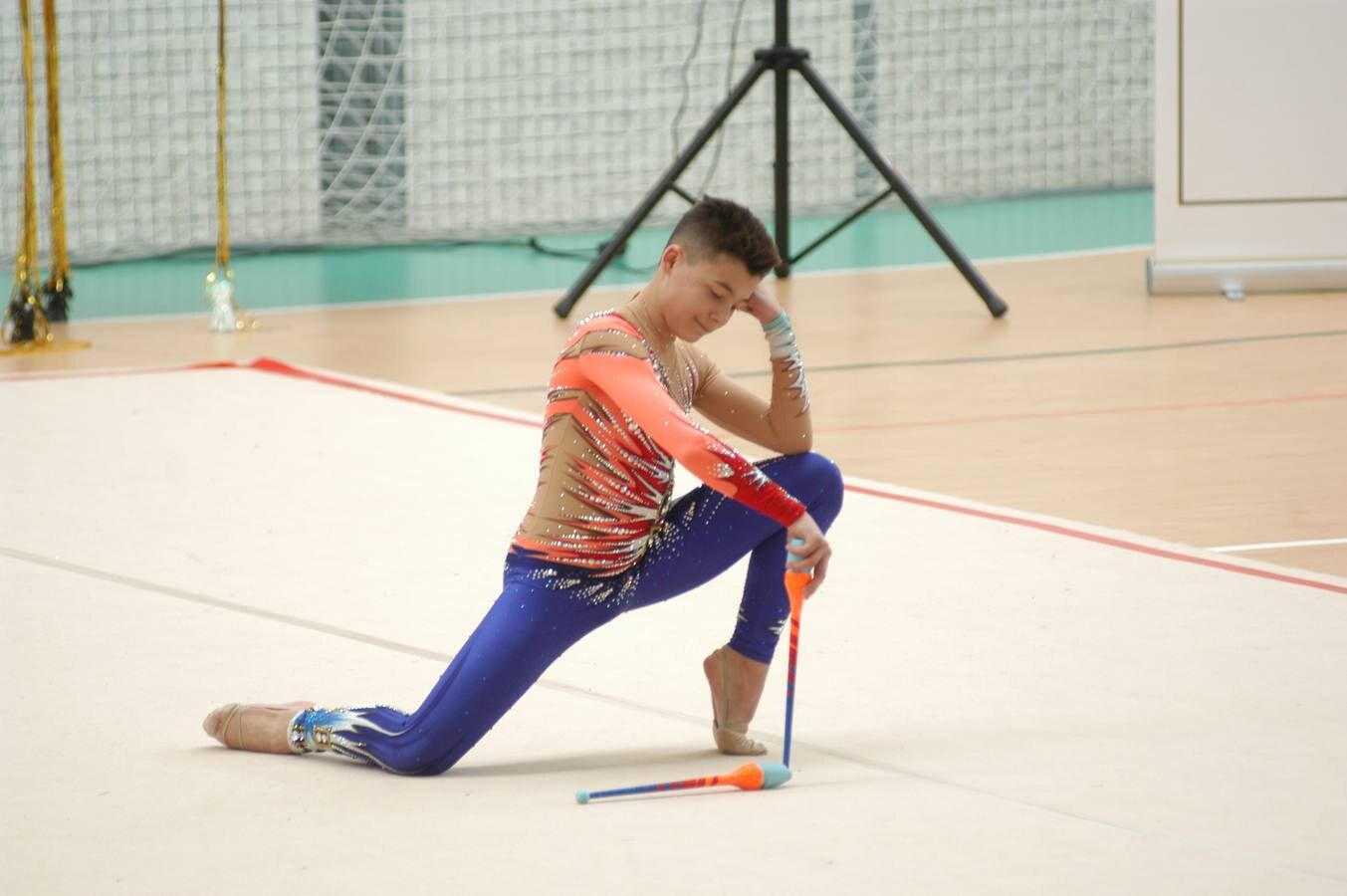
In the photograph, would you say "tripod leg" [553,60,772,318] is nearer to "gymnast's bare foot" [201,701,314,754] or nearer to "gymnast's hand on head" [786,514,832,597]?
"gymnast's bare foot" [201,701,314,754]

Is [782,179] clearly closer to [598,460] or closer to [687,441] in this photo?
[598,460]

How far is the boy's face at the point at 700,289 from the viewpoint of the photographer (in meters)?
2.38

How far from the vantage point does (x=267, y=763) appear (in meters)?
2.53

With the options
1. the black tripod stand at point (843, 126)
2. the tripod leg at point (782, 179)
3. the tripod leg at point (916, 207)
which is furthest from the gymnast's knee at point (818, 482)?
the tripod leg at point (782, 179)

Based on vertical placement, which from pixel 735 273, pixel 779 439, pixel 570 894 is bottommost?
pixel 570 894

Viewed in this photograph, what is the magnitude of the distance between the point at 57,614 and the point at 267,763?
83cm

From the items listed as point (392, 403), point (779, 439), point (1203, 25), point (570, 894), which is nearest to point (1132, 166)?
point (1203, 25)

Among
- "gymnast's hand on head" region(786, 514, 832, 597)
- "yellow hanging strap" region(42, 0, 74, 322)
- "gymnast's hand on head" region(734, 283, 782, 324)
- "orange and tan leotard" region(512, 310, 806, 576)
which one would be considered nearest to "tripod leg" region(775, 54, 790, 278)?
"yellow hanging strap" region(42, 0, 74, 322)

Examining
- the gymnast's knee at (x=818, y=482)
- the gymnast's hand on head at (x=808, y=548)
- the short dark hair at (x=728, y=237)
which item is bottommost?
the gymnast's hand on head at (x=808, y=548)

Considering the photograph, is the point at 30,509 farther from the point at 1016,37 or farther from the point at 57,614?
the point at 1016,37

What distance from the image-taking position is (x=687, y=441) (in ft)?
7.56

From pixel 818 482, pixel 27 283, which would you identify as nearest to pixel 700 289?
pixel 818 482

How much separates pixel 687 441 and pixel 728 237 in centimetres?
26

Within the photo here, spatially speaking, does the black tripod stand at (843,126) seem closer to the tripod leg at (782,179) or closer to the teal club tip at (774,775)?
the tripod leg at (782,179)
